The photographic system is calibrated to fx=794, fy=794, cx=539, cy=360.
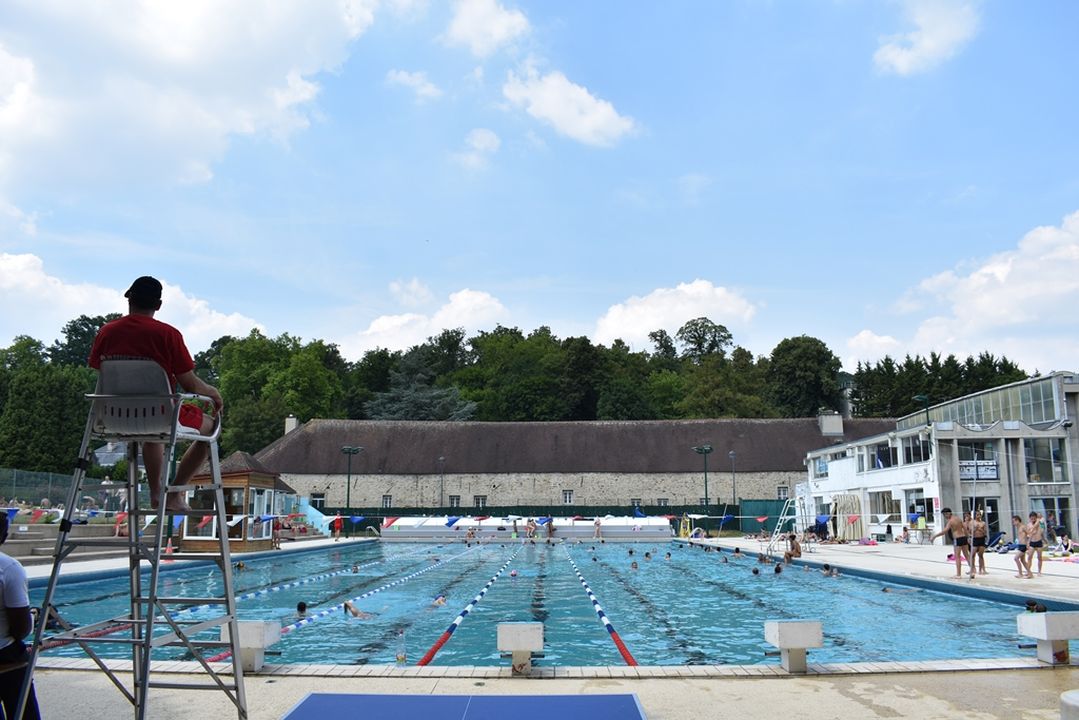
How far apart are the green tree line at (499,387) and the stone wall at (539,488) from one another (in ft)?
58.1

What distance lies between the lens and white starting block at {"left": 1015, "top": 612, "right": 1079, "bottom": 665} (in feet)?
24.2

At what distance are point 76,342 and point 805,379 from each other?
284 feet

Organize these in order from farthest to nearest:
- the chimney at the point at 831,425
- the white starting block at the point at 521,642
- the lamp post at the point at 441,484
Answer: the chimney at the point at 831,425, the lamp post at the point at 441,484, the white starting block at the point at 521,642

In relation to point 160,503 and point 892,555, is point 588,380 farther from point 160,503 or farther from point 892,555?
point 160,503

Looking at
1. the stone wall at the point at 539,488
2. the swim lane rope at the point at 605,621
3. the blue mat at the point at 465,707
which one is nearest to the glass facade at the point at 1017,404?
the stone wall at the point at 539,488

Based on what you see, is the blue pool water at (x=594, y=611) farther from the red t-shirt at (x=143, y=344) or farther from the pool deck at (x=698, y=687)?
the red t-shirt at (x=143, y=344)

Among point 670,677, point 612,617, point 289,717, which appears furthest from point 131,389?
point 612,617

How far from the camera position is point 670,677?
23.1ft

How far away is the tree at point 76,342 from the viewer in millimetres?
97062

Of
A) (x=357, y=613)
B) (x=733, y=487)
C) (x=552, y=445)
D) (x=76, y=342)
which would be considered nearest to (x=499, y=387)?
(x=552, y=445)

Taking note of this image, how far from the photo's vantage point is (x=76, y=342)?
326ft

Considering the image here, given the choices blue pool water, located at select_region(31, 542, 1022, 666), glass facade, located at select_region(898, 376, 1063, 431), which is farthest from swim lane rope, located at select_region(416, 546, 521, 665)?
glass facade, located at select_region(898, 376, 1063, 431)

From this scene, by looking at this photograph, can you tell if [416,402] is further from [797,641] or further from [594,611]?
[797,641]

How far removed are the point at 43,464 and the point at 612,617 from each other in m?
58.5
